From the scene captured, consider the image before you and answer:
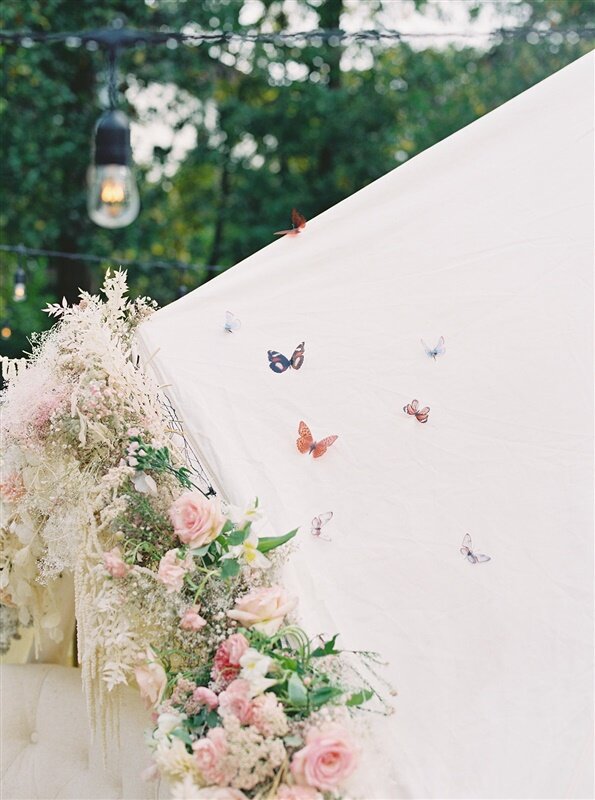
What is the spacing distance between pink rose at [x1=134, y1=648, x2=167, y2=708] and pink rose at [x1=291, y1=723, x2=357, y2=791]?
349 millimetres

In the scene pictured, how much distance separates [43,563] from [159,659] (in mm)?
384

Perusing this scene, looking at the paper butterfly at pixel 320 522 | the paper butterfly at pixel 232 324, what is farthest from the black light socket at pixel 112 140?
the paper butterfly at pixel 320 522

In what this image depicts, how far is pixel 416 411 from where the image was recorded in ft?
6.49

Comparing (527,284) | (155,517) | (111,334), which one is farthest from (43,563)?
(527,284)

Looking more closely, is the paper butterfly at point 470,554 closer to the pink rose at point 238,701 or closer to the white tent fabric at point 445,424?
the white tent fabric at point 445,424

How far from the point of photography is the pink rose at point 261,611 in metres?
1.69

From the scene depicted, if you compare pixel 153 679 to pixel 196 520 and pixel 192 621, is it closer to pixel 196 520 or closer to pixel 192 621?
pixel 192 621

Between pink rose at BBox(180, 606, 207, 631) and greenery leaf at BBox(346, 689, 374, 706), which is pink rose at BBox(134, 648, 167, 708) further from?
greenery leaf at BBox(346, 689, 374, 706)

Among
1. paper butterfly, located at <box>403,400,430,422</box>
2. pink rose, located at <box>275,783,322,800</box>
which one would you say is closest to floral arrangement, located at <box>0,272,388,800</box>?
pink rose, located at <box>275,783,322,800</box>

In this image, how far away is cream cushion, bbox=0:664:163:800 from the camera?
2262 millimetres

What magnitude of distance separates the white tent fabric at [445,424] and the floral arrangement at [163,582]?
0.39ft

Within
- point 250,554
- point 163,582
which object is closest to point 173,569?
point 163,582

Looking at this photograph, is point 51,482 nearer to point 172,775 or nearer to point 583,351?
point 172,775

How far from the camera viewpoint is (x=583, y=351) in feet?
6.50
